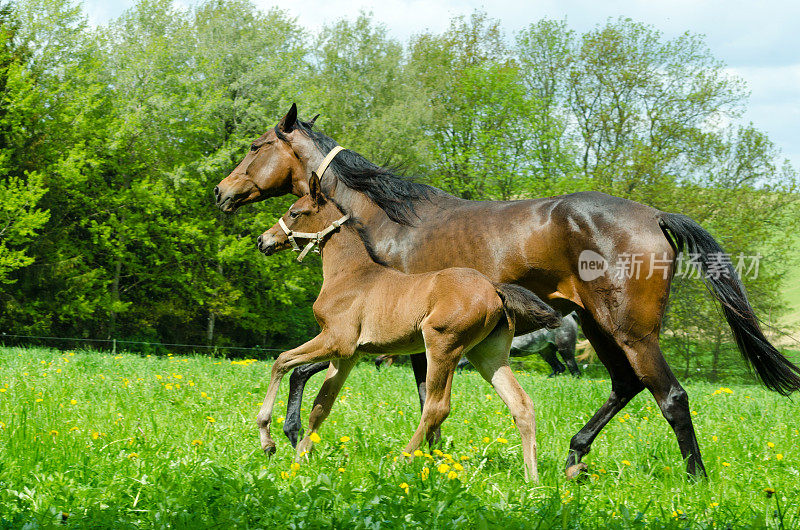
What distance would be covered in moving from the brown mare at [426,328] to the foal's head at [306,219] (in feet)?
1.56

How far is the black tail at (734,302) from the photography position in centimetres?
466

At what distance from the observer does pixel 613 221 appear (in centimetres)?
473

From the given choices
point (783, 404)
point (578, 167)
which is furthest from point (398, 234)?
point (578, 167)

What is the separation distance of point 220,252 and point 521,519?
78.1ft

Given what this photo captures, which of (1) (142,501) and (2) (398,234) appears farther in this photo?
(2) (398,234)

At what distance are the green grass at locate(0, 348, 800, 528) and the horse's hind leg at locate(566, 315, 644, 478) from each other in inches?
5.7

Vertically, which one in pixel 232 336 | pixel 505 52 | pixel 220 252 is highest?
pixel 505 52

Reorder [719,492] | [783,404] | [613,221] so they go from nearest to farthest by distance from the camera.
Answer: [719,492]
[613,221]
[783,404]

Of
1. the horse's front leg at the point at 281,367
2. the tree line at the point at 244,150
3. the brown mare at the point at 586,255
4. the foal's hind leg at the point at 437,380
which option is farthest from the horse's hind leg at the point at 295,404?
the tree line at the point at 244,150

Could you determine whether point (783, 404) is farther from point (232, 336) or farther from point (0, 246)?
point (232, 336)

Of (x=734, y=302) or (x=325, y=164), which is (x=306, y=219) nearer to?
(x=325, y=164)

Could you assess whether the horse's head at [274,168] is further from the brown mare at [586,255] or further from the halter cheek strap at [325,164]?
the brown mare at [586,255]

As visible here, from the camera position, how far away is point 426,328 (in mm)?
3984

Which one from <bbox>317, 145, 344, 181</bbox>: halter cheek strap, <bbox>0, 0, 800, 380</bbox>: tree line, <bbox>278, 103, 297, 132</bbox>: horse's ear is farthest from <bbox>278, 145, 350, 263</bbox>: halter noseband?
<bbox>0, 0, 800, 380</bbox>: tree line
